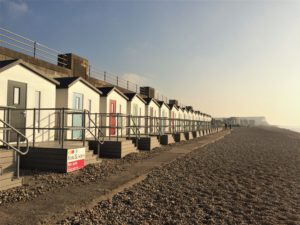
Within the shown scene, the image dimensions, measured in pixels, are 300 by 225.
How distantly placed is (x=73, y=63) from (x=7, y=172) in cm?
1343

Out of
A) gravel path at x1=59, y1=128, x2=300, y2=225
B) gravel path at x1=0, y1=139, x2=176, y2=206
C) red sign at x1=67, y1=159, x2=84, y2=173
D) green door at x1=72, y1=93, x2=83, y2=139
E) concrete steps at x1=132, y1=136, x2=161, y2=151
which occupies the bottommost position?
gravel path at x1=59, y1=128, x2=300, y2=225

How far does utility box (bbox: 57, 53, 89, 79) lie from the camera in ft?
62.8

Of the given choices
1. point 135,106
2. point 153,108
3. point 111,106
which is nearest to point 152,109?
point 153,108

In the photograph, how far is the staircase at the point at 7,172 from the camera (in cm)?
665

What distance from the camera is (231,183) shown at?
868 centimetres

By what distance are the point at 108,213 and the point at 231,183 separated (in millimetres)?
4459

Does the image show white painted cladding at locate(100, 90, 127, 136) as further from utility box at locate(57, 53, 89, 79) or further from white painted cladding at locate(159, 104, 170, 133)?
white painted cladding at locate(159, 104, 170, 133)

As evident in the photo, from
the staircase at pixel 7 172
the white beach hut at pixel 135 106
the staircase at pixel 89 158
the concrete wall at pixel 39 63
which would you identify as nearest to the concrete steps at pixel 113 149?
the staircase at pixel 89 158

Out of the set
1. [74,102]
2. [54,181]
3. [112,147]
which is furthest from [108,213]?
[74,102]

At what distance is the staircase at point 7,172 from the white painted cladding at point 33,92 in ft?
10.9

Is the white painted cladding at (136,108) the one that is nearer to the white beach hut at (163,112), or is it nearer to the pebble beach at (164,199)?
the white beach hut at (163,112)

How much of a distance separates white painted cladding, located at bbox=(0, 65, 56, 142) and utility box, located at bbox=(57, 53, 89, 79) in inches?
239

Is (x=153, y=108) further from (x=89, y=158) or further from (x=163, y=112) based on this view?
(x=89, y=158)

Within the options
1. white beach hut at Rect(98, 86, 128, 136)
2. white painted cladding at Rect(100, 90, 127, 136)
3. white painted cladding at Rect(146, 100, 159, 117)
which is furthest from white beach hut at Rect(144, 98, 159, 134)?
white beach hut at Rect(98, 86, 128, 136)
